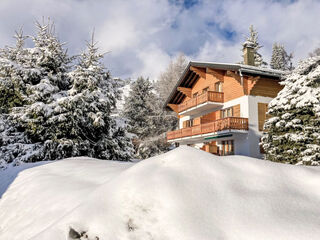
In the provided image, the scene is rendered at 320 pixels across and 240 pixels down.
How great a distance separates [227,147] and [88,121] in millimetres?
11015

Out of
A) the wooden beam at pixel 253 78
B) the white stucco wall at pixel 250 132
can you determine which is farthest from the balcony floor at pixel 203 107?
the wooden beam at pixel 253 78

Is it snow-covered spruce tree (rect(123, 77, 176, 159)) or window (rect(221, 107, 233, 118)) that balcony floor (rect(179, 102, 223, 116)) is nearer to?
window (rect(221, 107, 233, 118))

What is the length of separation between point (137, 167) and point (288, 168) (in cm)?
193

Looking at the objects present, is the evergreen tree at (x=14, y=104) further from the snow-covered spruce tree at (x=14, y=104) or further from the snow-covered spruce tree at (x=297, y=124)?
the snow-covered spruce tree at (x=297, y=124)

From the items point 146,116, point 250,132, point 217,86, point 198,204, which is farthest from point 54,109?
point 146,116

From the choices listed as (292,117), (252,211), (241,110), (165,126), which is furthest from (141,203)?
(165,126)

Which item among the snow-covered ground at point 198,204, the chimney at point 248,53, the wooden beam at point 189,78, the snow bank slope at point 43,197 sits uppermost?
the chimney at point 248,53

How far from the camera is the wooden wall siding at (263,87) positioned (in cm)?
1731

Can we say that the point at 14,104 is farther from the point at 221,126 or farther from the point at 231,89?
the point at 231,89

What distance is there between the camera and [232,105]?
1886 cm

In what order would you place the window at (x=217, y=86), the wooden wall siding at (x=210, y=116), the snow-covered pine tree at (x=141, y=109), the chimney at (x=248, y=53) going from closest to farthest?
the window at (x=217, y=86) → the wooden wall siding at (x=210, y=116) → the chimney at (x=248, y=53) → the snow-covered pine tree at (x=141, y=109)

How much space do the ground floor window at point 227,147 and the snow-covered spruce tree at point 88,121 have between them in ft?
26.0

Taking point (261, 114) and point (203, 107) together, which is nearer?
point (261, 114)

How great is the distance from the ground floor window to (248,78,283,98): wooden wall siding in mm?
4121
